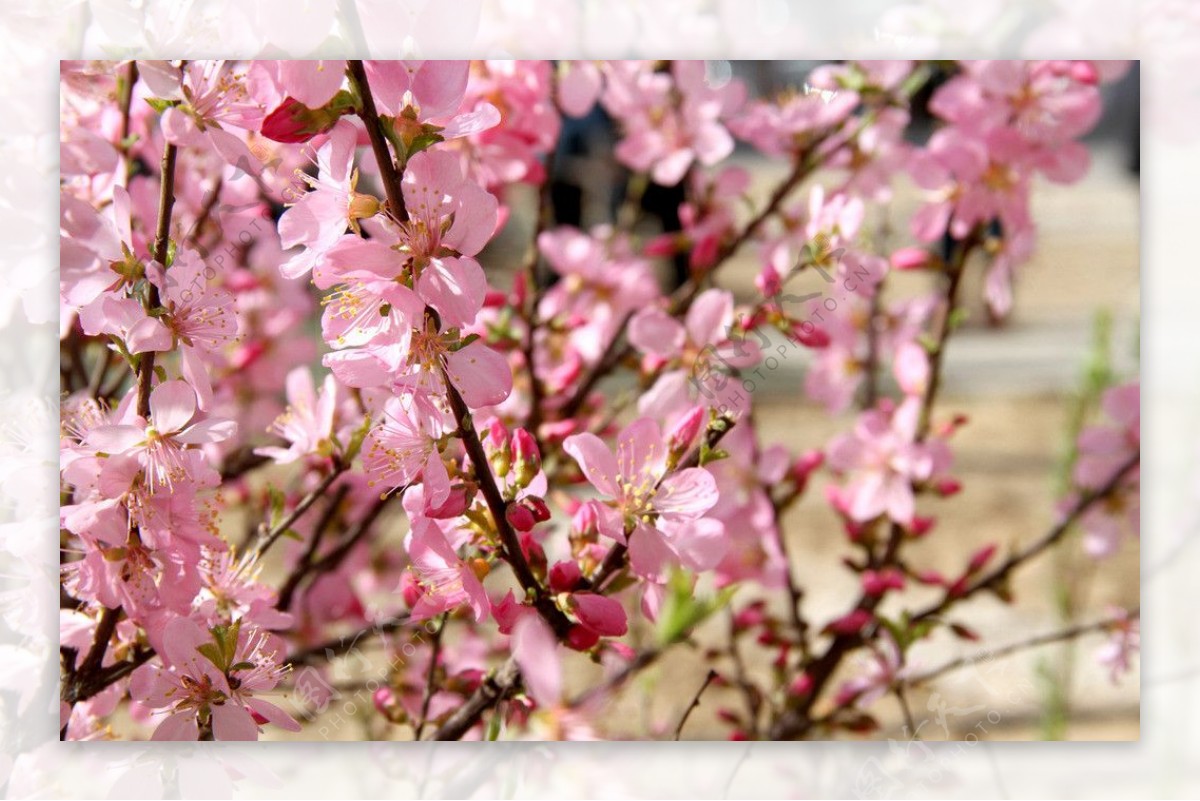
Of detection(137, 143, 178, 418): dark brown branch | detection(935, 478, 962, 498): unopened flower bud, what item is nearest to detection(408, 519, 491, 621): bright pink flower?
detection(137, 143, 178, 418): dark brown branch

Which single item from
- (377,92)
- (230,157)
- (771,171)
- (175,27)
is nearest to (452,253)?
(377,92)

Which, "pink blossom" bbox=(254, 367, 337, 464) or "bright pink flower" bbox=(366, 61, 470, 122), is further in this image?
"pink blossom" bbox=(254, 367, 337, 464)

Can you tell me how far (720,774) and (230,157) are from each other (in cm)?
81

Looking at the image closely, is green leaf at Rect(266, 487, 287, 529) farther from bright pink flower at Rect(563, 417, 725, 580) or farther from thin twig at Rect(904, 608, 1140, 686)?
thin twig at Rect(904, 608, 1140, 686)

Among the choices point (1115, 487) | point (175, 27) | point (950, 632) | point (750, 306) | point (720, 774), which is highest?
point (175, 27)

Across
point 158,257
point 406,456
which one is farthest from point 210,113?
point 406,456

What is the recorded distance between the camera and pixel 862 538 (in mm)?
1260

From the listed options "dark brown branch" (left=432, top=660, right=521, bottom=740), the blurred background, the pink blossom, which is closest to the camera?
"dark brown branch" (left=432, top=660, right=521, bottom=740)

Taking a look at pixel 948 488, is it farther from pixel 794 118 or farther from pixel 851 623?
pixel 794 118

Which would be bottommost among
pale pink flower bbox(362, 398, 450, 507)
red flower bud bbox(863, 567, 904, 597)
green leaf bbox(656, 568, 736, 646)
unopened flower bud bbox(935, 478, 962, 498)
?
red flower bud bbox(863, 567, 904, 597)

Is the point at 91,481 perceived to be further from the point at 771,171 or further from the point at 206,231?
the point at 771,171

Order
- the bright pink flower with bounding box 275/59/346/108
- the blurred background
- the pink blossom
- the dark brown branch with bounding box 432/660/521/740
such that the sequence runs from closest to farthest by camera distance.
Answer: the bright pink flower with bounding box 275/59/346/108 < the dark brown branch with bounding box 432/660/521/740 < the pink blossom < the blurred background

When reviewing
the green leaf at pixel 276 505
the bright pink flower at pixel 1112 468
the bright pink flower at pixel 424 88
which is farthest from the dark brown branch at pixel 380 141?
the bright pink flower at pixel 1112 468

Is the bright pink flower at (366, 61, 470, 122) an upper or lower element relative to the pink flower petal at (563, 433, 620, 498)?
upper
